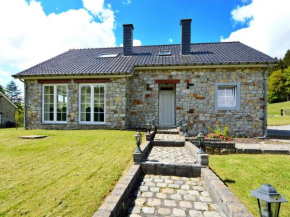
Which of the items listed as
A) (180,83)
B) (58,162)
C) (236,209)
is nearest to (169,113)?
(180,83)

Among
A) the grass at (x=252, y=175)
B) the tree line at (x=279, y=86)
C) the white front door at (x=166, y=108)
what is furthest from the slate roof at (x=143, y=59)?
the tree line at (x=279, y=86)

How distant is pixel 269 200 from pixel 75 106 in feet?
31.9

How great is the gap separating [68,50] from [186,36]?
10433 millimetres

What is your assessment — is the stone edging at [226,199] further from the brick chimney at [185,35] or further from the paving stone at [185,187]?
the brick chimney at [185,35]

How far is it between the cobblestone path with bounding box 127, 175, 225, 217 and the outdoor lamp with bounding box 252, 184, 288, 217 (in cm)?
113

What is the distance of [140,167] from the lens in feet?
13.4

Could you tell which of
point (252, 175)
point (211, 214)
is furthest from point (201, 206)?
point (252, 175)

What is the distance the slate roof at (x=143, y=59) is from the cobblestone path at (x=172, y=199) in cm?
651

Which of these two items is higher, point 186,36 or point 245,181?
point 186,36

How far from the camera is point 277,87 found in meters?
46.2

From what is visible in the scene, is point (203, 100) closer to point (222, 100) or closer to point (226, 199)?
point (222, 100)

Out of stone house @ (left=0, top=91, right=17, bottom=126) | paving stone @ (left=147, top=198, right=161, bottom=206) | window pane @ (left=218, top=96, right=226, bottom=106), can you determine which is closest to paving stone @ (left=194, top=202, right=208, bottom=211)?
paving stone @ (left=147, top=198, right=161, bottom=206)

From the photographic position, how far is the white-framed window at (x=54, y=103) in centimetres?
990

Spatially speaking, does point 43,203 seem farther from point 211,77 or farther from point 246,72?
point 246,72
